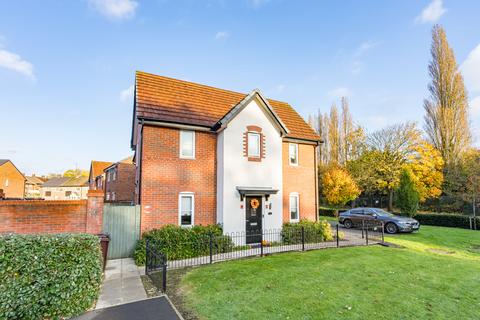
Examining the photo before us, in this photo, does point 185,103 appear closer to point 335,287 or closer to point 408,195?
point 335,287

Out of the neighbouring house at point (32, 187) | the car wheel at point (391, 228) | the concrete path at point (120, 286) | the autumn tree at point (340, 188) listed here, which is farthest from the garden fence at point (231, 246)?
the neighbouring house at point (32, 187)

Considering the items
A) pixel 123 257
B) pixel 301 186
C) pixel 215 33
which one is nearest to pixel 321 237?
pixel 301 186

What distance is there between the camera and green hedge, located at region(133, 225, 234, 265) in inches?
407

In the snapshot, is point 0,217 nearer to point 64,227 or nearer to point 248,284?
point 64,227

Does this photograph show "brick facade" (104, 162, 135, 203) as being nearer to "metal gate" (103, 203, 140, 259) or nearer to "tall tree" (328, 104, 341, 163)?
"metal gate" (103, 203, 140, 259)

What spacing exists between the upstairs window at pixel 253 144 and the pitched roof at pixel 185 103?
2.12 metres

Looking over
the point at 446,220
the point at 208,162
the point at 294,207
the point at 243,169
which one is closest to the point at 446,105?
the point at 446,220

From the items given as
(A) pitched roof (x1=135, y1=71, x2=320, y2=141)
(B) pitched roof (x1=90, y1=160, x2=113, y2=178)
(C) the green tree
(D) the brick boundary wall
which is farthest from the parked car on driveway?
(B) pitched roof (x1=90, y1=160, x2=113, y2=178)

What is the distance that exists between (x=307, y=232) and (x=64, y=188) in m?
73.1

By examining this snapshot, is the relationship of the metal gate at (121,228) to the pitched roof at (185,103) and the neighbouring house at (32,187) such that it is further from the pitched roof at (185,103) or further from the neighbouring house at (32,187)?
the neighbouring house at (32,187)

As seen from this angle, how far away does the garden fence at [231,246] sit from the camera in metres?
8.84

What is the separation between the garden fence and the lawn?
95 cm

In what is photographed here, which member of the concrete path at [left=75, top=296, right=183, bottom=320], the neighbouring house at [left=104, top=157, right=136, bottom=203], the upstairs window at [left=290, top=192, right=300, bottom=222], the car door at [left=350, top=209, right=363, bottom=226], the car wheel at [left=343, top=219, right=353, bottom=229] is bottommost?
the car wheel at [left=343, top=219, right=353, bottom=229]

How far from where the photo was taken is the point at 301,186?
15.7 m
